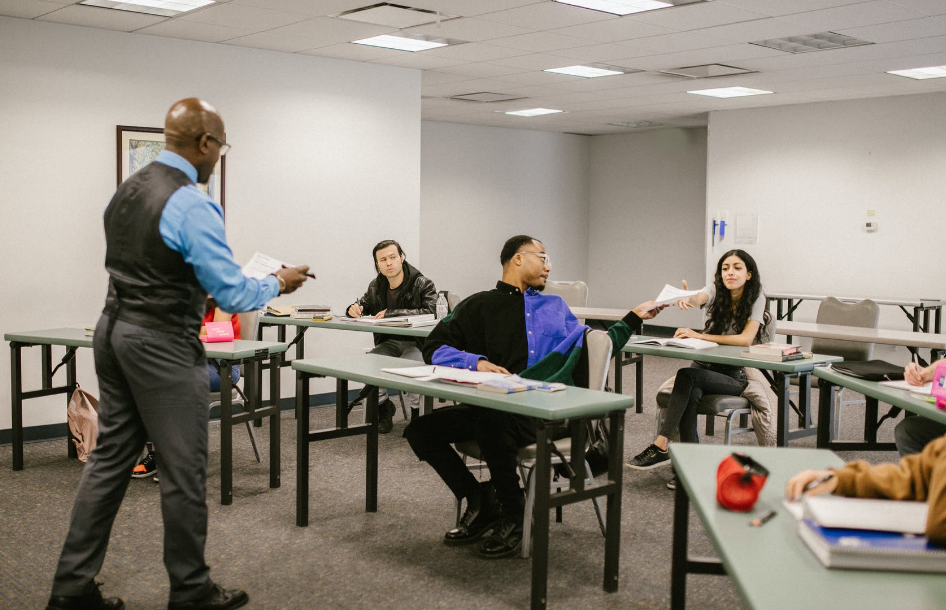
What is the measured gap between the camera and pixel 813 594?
1361 mm

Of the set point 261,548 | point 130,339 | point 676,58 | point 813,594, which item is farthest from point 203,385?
point 676,58

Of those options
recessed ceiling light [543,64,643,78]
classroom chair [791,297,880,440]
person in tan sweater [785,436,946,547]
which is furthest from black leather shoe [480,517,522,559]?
recessed ceiling light [543,64,643,78]

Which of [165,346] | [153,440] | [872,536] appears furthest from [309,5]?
[872,536]

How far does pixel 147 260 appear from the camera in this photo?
8.41 ft

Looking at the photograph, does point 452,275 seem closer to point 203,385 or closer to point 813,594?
point 203,385

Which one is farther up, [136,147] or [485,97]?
[485,97]

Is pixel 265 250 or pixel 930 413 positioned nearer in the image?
pixel 930 413

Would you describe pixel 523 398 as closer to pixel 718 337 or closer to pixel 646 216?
pixel 718 337

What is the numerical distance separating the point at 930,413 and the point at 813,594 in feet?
5.36

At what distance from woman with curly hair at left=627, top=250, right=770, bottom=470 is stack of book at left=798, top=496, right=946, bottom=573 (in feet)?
9.48

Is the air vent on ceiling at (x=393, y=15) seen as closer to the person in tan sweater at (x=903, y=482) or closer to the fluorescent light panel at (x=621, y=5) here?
the fluorescent light panel at (x=621, y=5)

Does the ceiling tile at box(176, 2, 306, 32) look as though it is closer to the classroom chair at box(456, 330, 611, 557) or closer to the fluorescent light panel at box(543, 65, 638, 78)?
the fluorescent light panel at box(543, 65, 638, 78)

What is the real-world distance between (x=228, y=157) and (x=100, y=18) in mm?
1219

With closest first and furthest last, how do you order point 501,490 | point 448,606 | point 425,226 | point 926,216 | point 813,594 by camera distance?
point 813,594
point 448,606
point 501,490
point 926,216
point 425,226
